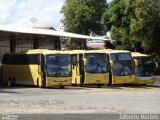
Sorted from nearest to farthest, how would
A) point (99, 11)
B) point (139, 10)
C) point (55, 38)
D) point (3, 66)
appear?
point (3, 66)
point (139, 10)
point (55, 38)
point (99, 11)

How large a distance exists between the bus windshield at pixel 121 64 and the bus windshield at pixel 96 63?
2.43 feet

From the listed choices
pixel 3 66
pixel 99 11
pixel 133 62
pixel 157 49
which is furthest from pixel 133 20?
pixel 99 11

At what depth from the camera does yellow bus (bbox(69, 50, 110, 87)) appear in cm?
3806

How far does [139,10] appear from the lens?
48250 millimetres

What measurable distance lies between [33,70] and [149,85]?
33.1ft

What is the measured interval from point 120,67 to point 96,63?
1897mm

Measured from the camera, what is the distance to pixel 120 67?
38.8 m

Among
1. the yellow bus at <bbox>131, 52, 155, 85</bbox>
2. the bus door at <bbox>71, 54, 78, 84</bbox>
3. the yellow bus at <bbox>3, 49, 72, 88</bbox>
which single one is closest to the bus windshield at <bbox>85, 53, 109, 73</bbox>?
the bus door at <bbox>71, 54, 78, 84</bbox>

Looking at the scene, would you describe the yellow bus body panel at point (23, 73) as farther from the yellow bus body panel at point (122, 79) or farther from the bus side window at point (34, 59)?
the yellow bus body panel at point (122, 79)

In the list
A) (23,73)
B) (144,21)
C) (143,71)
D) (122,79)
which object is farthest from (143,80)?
(23,73)

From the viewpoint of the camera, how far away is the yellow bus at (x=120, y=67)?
3872cm

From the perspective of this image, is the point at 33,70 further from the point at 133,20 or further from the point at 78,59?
the point at 133,20

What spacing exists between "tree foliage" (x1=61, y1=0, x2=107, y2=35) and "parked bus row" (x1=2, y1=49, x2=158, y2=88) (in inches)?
1316

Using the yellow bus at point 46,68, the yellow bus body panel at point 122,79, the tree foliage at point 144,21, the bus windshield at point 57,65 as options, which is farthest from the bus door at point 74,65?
the tree foliage at point 144,21
